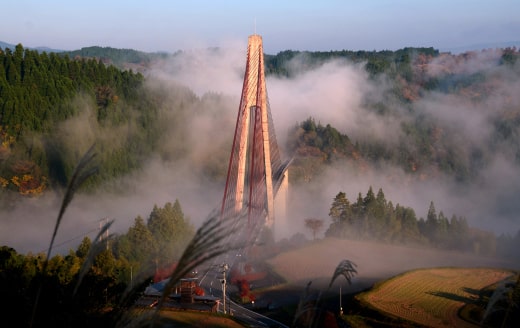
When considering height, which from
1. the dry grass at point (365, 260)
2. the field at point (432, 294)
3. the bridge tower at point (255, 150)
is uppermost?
the bridge tower at point (255, 150)

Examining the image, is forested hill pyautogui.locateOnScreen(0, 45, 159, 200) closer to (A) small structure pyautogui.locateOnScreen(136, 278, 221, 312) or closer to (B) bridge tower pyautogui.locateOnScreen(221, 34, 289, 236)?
(B) bridge tower pyautogui.locateOnScreen(221, 34, 289, 236)

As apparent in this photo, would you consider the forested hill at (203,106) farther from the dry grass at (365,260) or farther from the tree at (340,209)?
the tree at (340,209)

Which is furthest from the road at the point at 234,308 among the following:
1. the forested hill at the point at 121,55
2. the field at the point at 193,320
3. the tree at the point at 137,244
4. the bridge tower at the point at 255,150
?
the forested hill at the point at 121,55

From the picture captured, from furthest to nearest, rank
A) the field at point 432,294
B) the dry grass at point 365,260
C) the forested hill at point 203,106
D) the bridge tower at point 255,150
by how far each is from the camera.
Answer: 1. the forested hill at point 203,106
2. the bridge tower at point 255,150
3. the dry grass at point 365,260
4. the field at point 432,294

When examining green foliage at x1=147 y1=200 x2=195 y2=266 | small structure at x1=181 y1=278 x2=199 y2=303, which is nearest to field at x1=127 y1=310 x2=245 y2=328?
small structure at x1=181 y1=278 x2=199 y2=303

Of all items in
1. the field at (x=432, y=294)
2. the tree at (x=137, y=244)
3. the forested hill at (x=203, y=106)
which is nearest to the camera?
the field at (x=432, y=294)
